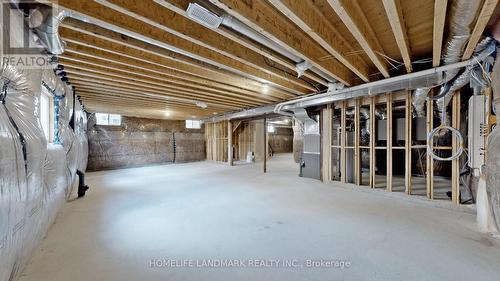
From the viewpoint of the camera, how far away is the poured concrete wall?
7184 millimetres

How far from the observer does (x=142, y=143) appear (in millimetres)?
8180

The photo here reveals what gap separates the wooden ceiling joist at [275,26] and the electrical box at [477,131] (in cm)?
196

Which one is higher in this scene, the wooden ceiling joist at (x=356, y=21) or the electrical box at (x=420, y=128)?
the wooden ceiling joist at (x=356, y=21)

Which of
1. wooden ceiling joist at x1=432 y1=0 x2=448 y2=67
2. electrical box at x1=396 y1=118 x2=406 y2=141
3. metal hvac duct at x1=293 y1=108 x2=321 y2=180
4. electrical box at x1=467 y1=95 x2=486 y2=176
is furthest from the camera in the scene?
metal hvac duct at x1=293 y1=108 x2=321 y2=180

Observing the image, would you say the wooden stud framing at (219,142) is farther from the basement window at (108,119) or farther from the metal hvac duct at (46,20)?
the metal hvac duct at (46,20)

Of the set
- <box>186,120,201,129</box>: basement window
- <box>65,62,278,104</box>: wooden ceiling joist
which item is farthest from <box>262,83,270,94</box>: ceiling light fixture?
<box>186,120,201,129</box>: basement window

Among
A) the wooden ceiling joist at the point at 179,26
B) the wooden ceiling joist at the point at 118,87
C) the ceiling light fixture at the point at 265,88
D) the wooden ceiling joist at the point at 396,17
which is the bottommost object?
the wooden ceiling joist at the point at 396,17

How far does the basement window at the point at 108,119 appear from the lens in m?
7.40

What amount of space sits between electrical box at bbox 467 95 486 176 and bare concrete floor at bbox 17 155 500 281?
77 cm

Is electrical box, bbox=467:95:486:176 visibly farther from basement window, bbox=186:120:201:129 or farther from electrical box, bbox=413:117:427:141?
basement window, bbox=186:120:201:129

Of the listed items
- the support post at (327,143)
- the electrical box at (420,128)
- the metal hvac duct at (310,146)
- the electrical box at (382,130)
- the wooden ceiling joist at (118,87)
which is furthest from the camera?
the metal hvac duct at (310,146)

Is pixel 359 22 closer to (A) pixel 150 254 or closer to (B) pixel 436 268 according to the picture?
(B) pixel 436 268

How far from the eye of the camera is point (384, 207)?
10.1 feet

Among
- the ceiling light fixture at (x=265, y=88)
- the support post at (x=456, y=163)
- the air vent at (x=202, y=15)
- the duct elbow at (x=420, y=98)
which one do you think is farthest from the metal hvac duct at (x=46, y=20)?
the support post at (x=456, y=163)
